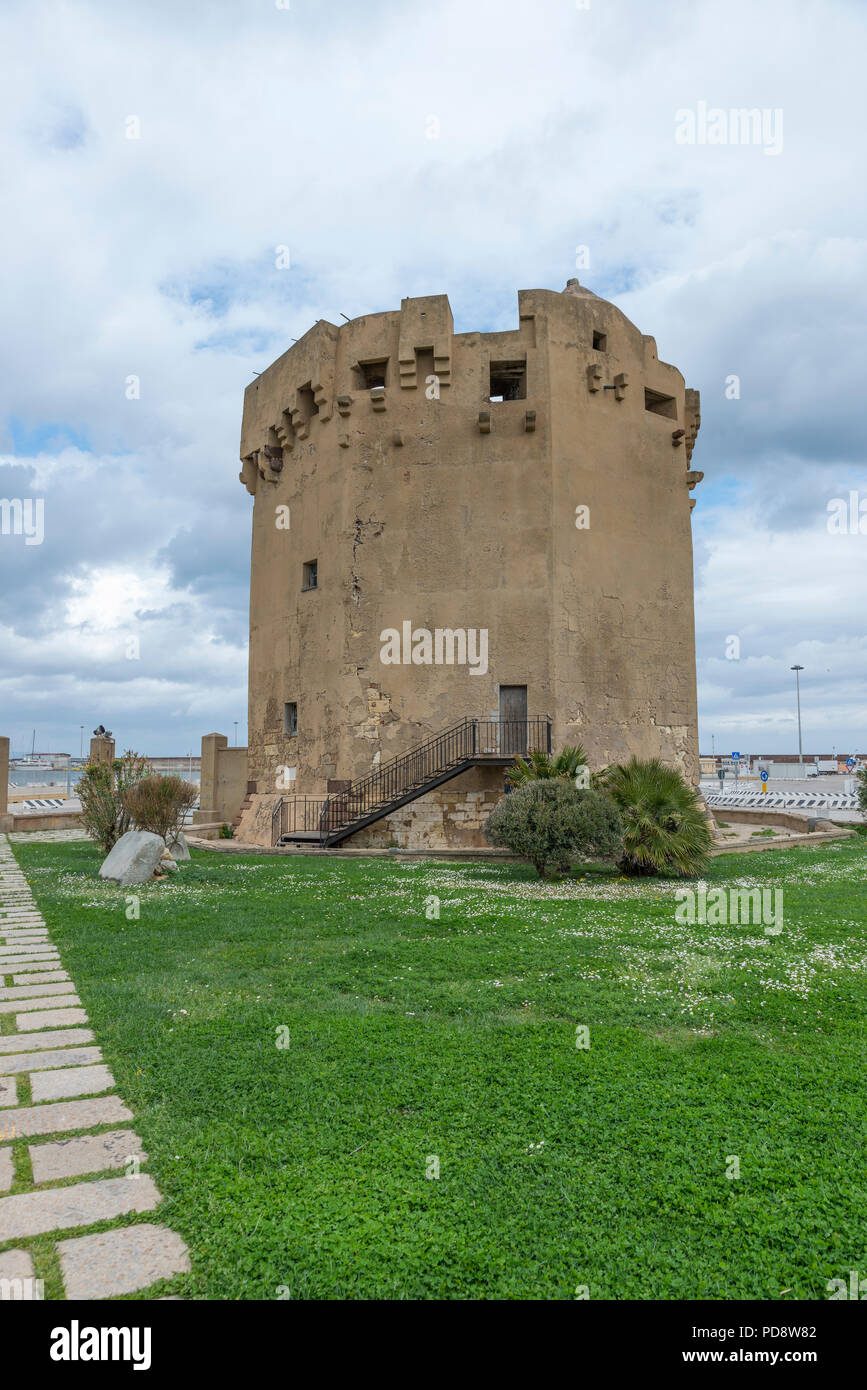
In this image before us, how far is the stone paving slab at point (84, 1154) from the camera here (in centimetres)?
334

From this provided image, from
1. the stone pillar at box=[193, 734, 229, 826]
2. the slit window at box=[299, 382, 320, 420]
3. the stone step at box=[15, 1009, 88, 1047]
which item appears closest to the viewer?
the stone step at box=[15, 1009, 88, 1047]

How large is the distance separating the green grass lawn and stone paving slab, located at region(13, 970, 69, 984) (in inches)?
6.8

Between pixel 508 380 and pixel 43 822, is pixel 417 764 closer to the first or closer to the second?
pixel 508 380

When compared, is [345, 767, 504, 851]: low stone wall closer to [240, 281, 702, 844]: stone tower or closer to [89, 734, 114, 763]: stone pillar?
[240, 281, 702, 844]: stone tower

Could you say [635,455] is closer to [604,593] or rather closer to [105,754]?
[604,593]

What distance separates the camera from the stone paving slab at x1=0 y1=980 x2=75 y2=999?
596 centimetres

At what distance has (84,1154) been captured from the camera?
3.49 m

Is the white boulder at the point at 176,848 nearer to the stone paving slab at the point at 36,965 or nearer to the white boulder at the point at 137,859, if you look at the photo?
the white boulder at the point at 137,859

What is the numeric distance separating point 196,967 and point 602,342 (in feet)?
65.8

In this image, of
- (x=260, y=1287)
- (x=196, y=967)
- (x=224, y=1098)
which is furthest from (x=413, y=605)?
(x=260, y=1287)

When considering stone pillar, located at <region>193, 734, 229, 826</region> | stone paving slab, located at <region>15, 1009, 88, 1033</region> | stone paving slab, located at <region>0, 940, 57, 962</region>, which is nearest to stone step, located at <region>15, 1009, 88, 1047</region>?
stone paving slab, located at <region>15, 1009, 88, 1033</region>

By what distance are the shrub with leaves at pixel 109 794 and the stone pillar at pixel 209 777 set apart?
1212 centimetres

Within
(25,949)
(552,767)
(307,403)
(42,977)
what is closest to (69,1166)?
(42,977)

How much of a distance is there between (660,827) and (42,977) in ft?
29.6
